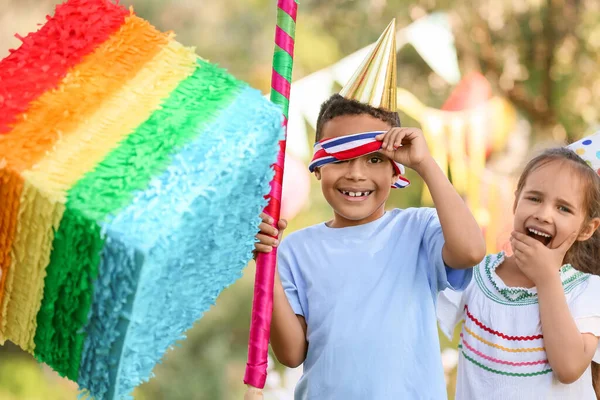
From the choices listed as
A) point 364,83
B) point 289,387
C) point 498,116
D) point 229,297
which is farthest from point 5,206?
point 498,116

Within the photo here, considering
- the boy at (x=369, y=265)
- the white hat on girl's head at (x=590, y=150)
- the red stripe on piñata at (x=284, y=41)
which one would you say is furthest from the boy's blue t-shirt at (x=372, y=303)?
the white hat on girl's head at (x=590, y=150)

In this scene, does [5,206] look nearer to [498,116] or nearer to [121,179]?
[121,179]

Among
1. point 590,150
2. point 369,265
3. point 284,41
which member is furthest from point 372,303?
point 590,150

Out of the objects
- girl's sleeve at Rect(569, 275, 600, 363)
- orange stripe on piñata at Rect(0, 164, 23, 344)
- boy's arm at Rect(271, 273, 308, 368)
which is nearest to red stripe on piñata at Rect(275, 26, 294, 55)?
boy's arm at Rect(271, 273, 308, 368)

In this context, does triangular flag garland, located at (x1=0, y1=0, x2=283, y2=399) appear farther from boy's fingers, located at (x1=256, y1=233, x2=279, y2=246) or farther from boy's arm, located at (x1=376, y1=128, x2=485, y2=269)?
boy's arm, located at (x1=376, y1=128, x2=485, y2=269)

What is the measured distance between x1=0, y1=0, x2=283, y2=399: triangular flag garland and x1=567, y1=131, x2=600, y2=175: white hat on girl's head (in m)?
1.02

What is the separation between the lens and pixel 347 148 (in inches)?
51.9

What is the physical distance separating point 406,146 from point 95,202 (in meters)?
0.63

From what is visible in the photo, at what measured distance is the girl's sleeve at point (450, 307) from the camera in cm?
156

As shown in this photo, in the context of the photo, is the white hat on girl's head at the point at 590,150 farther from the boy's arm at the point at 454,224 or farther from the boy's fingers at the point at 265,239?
the boy's fingers at the point at 265,239

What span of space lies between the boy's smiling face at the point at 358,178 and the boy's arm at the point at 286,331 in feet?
0.67

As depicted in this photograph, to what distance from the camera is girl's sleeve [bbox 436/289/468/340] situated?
1.56 m

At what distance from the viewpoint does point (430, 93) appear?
328 centimetres

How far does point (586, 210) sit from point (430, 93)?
1.82 m
